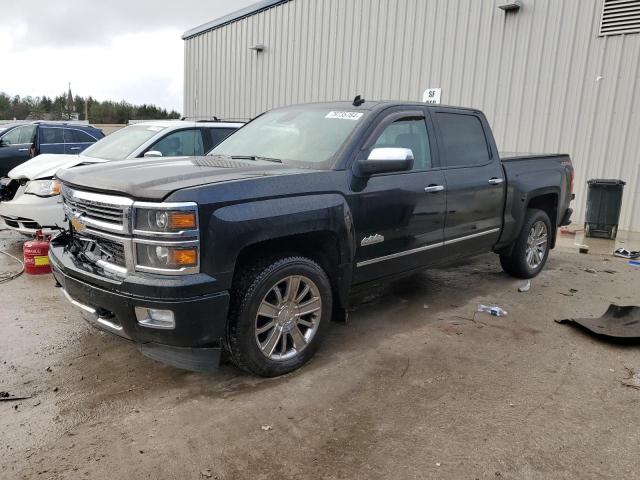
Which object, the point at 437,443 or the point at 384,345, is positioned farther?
the point at 384,345

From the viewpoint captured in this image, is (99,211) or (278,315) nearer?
(99,211)

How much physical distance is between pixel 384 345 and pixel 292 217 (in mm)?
1434

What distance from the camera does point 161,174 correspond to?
3232 millimetres

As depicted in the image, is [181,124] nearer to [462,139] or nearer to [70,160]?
[70,160]

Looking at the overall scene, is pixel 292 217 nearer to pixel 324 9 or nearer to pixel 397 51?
pixel 397 51

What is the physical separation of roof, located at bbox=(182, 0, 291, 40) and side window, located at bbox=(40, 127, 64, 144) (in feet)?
25.2

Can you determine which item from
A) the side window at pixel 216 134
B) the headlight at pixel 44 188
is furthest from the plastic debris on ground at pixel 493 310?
the headlight at pixel 44 188

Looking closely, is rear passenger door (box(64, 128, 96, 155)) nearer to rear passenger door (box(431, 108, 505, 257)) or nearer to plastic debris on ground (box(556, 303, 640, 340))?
rear passenger door (box(431, 108, 505, 257))

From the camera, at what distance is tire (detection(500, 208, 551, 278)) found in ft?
19.2

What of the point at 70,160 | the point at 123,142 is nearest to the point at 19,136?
the point at 70,160

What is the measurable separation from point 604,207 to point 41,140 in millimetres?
11177

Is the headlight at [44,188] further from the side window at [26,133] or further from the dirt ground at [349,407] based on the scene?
the side window at [26,133]

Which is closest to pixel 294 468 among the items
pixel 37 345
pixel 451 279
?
pixel 37 345

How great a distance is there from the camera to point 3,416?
3025mm
